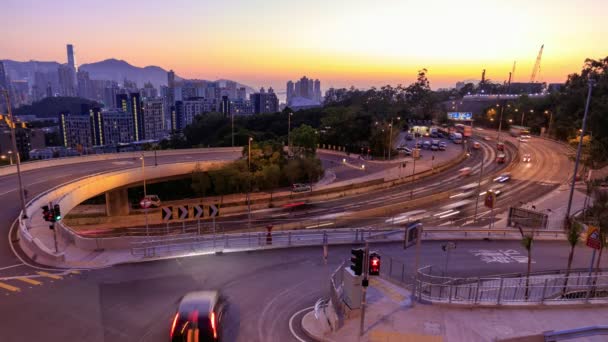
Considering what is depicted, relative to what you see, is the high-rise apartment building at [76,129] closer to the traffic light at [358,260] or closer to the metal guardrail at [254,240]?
the metal guardrail at [254,240]

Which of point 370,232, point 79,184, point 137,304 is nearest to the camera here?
point 137,304

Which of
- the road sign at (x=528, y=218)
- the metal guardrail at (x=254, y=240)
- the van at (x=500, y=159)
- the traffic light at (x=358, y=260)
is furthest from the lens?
the van at (x=500, y=159)

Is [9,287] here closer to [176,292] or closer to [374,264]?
[176,292]

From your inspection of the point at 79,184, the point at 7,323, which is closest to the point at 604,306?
the point at 7,323

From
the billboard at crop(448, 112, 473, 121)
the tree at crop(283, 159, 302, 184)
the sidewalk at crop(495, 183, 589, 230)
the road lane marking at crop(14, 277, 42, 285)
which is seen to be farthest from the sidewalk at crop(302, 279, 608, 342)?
the billboard at crop(448, 112, 473, 121)

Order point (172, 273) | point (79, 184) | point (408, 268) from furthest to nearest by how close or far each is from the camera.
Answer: point (79, 184) → point (408, 268) → point (172, 273)

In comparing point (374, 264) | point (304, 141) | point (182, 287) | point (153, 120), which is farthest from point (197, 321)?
point (153, 120)

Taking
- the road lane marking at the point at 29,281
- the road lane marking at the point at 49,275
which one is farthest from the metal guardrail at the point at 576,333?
the road lane marking at the point at 29,281

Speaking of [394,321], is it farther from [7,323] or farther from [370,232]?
[7,323]
